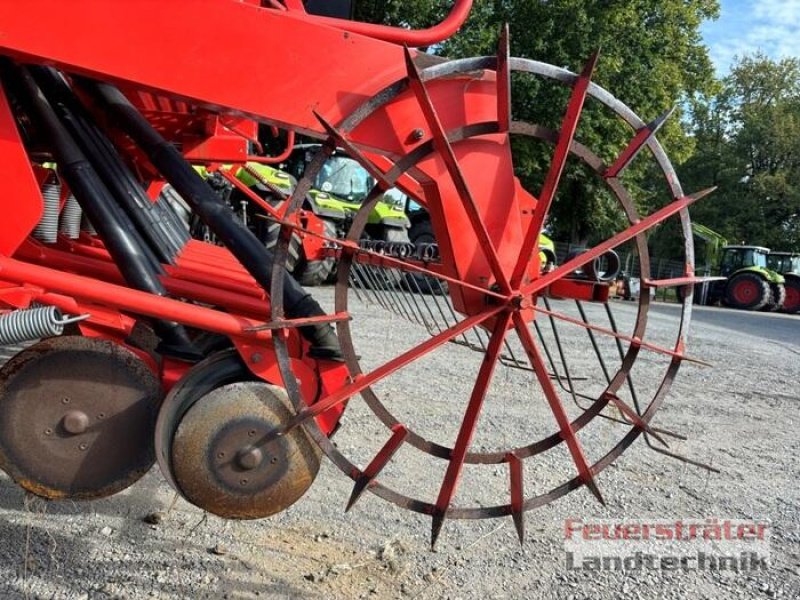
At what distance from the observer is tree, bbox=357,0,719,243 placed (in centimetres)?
1778

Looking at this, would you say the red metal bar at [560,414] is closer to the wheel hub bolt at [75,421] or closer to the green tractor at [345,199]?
the wheel hub bolt at [75,421]

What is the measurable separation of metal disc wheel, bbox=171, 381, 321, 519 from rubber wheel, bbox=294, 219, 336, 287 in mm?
7107

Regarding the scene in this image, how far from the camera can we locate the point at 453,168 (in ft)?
6.01

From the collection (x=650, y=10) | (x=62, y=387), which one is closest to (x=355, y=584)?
(x=62, y=387)

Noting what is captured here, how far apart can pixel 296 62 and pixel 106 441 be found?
121 centimetres

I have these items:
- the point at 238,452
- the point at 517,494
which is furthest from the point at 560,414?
the point at 238,452

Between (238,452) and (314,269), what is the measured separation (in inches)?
300

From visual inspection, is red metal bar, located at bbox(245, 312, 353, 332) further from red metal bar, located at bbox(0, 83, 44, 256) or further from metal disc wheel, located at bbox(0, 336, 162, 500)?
red metal bar, located at bbox(0, 83, 44, 256)

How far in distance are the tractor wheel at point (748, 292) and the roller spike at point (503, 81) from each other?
22.8 metres

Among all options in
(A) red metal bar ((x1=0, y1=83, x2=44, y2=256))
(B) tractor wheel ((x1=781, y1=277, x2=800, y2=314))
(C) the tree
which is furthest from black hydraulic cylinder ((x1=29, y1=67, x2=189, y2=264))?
(B) tractor wheel ((x1=781, y1=277, x2=800, y2=314))

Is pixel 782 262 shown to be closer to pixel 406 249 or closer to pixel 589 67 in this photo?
pixel 406 249

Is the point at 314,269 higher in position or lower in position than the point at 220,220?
lower

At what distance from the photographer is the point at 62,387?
1943 millimetres

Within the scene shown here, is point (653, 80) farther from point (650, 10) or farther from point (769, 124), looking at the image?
point (769, 124)
